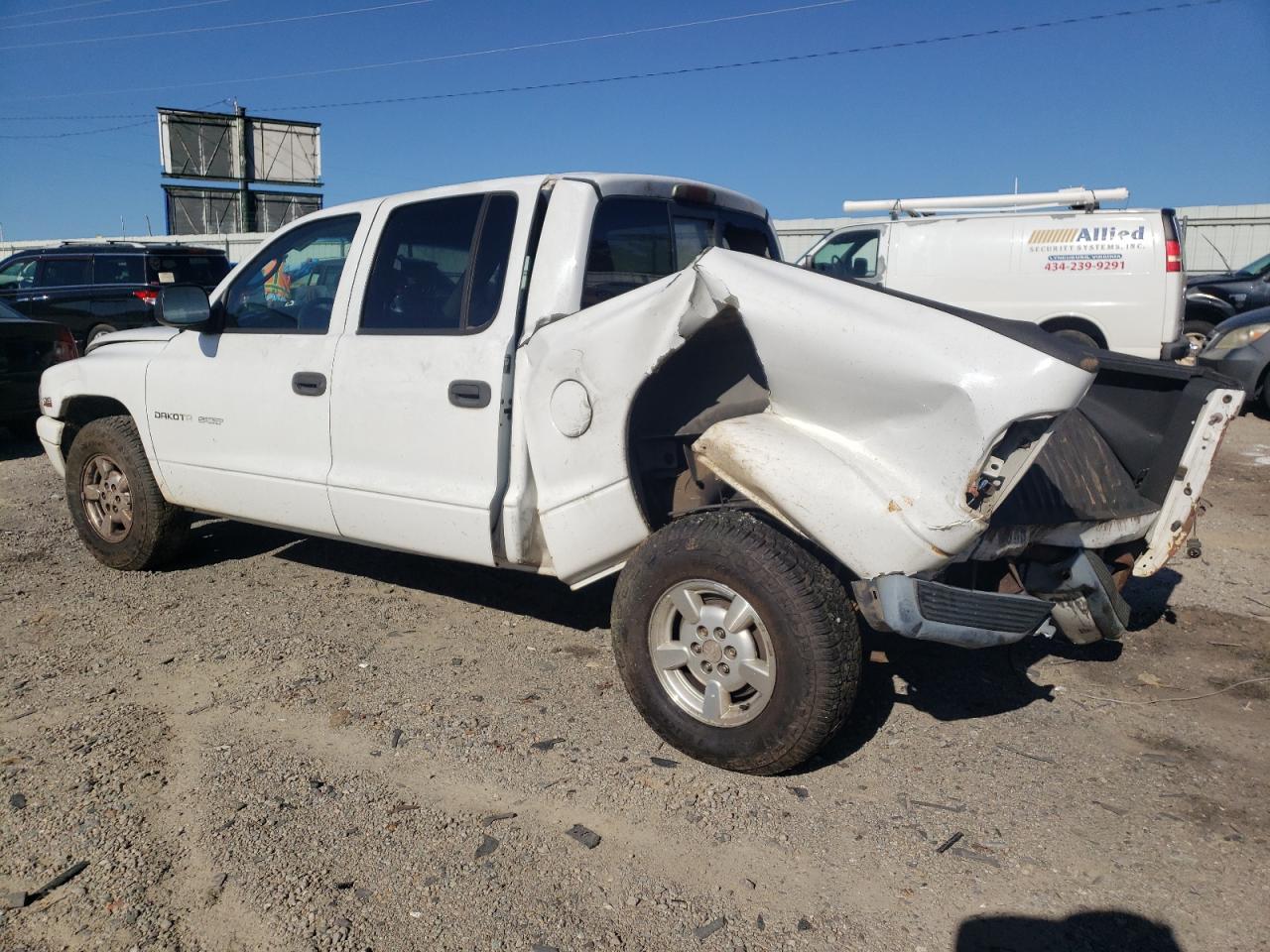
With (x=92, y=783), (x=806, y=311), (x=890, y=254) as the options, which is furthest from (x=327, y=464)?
(x=890, y=254)

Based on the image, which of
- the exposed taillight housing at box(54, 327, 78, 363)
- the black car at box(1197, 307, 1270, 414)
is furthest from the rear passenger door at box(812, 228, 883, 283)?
the exposed taillight housing at box(54, 327, 78, 363)

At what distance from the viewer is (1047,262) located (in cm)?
1261

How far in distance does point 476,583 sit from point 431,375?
1.70 metres

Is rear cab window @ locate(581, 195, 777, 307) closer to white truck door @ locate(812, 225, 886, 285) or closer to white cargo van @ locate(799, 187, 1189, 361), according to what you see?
white cargo van @ locate(799, 187, 1189, 361)

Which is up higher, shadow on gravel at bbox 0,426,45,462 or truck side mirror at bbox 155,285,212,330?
truck side mirror at bbox 155,285,212,330

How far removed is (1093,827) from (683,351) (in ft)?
6.80

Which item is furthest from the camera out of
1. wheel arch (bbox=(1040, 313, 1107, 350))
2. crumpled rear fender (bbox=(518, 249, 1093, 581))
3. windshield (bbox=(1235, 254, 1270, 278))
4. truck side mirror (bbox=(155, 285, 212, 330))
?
windshield (bbox=(1235, 254, 1270, 278))

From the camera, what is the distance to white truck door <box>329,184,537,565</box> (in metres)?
4.03

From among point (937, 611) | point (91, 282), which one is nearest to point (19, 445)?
point (91, 282)

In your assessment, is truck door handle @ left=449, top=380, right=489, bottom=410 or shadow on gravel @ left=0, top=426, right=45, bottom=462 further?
shadow on gravel @ left=0, top=426, right=45, bottom=462

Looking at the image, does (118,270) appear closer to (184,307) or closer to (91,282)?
(91,282)

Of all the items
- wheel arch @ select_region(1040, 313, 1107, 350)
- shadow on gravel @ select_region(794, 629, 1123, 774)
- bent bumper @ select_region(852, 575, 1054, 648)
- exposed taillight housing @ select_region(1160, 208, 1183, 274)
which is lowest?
shadow on gravel @ select_region(794, 629, 1123, 774)

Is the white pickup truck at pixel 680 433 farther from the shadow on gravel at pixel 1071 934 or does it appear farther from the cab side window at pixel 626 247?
the shadow on gravel at pixel 1071 934

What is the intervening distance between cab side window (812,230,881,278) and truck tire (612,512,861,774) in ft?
34.9
